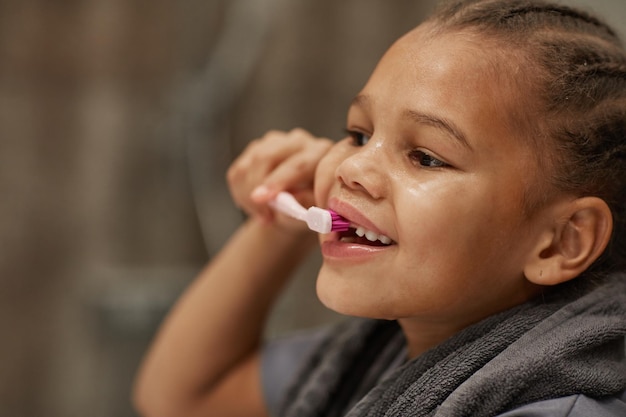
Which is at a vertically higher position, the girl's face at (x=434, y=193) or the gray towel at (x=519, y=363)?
the girl's face at (x=434, y=193)

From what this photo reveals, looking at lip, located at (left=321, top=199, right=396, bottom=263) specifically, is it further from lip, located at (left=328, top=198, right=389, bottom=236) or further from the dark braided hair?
the dark braided hair

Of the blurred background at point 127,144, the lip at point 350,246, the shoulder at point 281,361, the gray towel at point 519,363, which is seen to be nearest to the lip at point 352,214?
the lip at point 350,246

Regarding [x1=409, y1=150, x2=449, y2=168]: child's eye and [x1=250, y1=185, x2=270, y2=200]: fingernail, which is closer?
[x1=409, y1=150, x2=449, y2=168]: child's eye

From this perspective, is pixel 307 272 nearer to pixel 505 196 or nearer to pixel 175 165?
pixel 175 165

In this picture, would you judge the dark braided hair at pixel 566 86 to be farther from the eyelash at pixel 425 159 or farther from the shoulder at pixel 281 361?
the shoulder at pixel 281 361

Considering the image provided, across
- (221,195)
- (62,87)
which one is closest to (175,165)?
(221,195)

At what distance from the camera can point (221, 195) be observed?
1.40 m

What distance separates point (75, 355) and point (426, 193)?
3.52ft

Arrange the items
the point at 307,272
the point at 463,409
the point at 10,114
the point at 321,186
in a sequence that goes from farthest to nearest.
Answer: the point at 307,272
the point at 10,114
the point at 321,186
the point at 463,409

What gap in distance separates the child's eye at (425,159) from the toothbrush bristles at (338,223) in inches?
3.0

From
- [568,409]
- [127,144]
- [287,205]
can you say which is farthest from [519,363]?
[127,144]

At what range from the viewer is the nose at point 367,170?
60cm

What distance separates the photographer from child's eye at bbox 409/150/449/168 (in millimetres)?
597

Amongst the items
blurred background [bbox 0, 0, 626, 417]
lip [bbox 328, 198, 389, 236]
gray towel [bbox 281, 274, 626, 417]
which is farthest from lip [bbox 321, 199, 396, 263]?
blurred background [bbox 0, 0, 626, 417]
